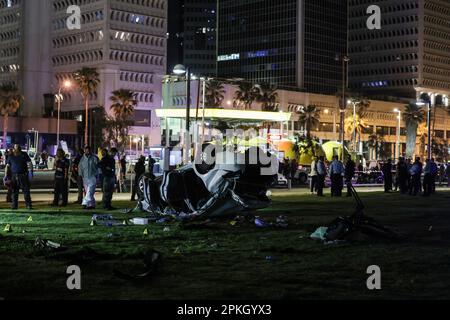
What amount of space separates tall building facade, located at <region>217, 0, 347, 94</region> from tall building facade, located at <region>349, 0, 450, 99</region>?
10114mm

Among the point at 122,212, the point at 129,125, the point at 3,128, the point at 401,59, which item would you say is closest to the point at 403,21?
the point at 401,59

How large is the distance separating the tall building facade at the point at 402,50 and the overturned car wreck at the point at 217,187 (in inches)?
6118

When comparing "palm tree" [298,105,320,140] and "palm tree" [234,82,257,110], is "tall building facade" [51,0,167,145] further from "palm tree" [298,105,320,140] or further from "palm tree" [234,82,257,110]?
"palm tree" [298,105,320,140]

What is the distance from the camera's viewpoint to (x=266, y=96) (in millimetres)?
118062

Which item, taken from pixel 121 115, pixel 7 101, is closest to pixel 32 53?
pixel 7 101

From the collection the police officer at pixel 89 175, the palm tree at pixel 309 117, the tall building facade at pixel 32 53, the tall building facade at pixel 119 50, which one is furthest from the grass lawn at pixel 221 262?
the tall building facade at pixel 32 53

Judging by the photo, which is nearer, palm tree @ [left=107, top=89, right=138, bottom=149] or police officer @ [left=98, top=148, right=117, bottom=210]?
police officer @ [left=98, top=148, right=117, bottom=210]

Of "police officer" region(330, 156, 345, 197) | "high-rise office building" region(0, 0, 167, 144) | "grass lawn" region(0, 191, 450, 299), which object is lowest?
"grass lawn" region(0, 191, 450, 299)

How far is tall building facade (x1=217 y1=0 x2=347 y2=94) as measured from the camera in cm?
15950

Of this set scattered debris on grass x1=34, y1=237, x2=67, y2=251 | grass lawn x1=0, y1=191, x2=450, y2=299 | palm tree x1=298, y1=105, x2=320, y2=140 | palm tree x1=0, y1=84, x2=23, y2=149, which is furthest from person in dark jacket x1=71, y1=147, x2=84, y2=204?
palm tree x1=298, y1=105, x2=320, y2=140

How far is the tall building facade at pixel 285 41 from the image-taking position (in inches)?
6280

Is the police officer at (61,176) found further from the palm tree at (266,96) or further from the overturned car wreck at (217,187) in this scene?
the palm tree at (266,96)
